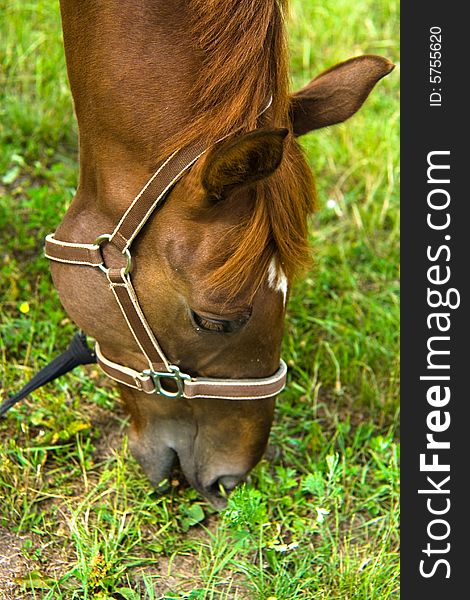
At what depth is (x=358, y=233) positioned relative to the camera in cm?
437

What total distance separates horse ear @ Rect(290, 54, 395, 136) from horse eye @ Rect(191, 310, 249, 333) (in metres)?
0.61

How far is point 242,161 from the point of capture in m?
2.05

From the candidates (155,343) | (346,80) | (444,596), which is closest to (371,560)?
(444,596)

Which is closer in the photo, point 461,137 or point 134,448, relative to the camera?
point 134,448

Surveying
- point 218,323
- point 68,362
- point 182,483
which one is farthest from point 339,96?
point 182,483

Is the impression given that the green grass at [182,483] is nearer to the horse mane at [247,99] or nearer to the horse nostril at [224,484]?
the horse nostril at [224,484]

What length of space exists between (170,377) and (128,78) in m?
0.84

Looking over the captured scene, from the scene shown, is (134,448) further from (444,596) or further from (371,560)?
(444,596)

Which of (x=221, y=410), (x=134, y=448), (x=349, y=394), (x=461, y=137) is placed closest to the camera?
(x=221, y=410)

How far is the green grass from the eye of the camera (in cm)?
272

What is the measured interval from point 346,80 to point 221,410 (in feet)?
3.46

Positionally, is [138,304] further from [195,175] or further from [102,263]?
[195,175]

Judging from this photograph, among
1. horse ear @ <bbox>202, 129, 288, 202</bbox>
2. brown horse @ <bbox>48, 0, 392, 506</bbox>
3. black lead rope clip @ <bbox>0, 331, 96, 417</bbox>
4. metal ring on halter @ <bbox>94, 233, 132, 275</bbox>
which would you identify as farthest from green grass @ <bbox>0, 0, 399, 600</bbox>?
horse ear @ <bbox>202, 129, 288, 202</bbox>

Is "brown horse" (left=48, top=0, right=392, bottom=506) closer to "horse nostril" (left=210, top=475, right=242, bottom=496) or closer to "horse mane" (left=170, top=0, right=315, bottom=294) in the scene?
"horse mane" (left=170, top=0, right=315, bottom=294)
